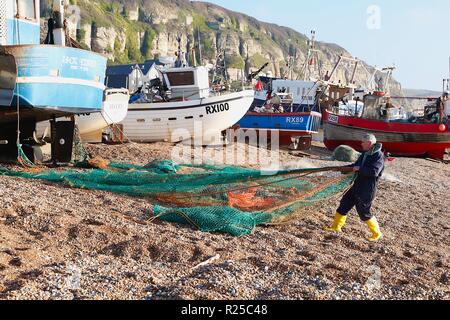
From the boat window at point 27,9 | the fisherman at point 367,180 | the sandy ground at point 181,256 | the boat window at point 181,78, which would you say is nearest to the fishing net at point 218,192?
the sandy ground at point 181,256

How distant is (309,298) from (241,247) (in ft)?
5.28

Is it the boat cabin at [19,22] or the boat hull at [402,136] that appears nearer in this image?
the boat cabin at [19,22]

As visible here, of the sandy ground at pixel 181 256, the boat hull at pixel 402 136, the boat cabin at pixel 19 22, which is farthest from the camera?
the boat hull at pixel 402 136

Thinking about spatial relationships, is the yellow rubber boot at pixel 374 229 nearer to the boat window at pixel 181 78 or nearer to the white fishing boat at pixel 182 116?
the white fishing boat at pixel 182 116

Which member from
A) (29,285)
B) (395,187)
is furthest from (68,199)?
(395,187)

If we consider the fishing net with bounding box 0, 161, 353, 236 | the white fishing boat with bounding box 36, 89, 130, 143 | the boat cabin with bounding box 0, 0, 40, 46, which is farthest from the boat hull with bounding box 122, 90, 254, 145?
the fishing net with bounding box 0, 161, 353, 236

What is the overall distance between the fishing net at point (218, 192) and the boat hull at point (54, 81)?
1.28m

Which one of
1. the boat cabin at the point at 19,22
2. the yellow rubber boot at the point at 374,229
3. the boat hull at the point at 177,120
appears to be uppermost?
the boat cabin at the point at 19,22

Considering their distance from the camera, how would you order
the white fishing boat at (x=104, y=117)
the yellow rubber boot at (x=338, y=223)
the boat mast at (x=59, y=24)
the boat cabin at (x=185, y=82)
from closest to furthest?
the yellow rubber boot at (x=338, y=223), the boat mast at (x=59, y=24), the white fishing boat at (x=104, y=117), the boat cabin at (x=185, y=82)

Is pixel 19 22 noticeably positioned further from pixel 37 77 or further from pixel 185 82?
pixel 185 82

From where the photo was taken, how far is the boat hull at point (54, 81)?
901 cm

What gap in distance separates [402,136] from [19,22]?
16.1 meters

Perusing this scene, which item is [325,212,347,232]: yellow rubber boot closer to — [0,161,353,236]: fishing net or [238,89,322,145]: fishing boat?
[0,161,353,236]: fishing net

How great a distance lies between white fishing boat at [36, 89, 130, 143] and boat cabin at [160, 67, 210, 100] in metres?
3.41
